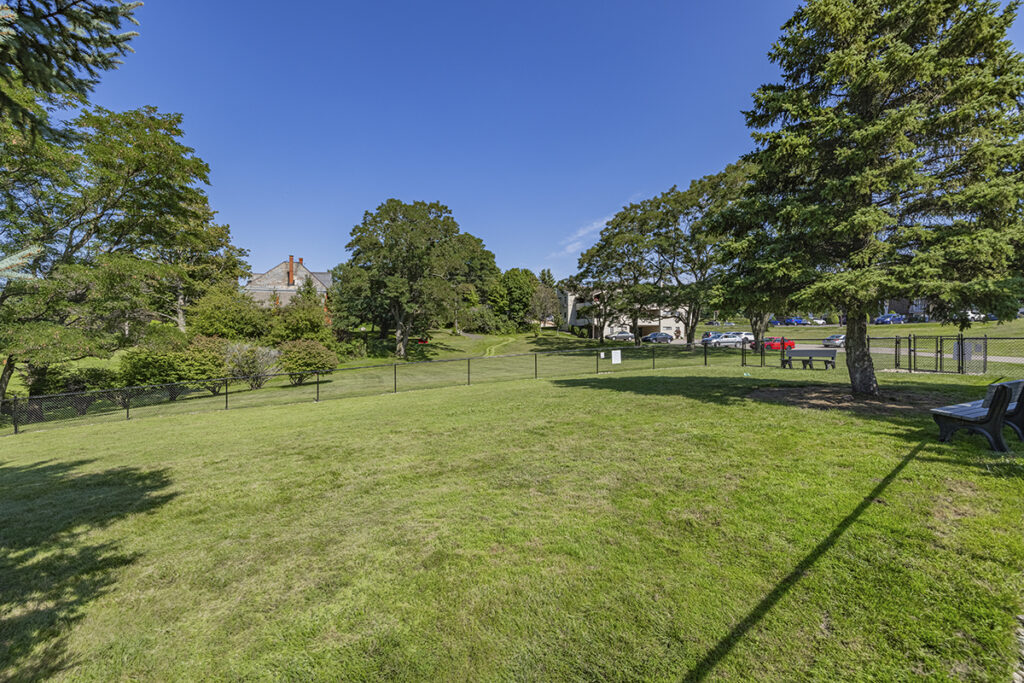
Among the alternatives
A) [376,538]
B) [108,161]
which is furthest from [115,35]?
[108,161]

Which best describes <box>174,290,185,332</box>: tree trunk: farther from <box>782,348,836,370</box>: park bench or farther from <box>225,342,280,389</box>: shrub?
<box>782,348,836,370</box>: park bench

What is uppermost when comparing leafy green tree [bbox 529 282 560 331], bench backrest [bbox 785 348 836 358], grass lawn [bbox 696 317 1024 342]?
leafy green tree [bbox 529 282 560 331]

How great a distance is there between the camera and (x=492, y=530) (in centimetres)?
405

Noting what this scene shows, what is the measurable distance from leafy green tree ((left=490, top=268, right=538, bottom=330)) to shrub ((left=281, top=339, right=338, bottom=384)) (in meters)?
44.9

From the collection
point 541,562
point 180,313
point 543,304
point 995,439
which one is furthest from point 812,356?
point 543,304

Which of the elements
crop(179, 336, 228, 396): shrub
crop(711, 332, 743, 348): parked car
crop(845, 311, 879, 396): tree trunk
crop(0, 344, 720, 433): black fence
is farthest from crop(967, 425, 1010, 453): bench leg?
crop(711, 332, 743, 348): parked car

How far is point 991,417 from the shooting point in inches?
197

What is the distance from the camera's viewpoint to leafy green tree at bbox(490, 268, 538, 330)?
6556 centimetres

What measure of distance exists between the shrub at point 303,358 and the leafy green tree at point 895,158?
20.1 meters

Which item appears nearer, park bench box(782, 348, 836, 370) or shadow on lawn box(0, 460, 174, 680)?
shadow on lawn box(0, 460, 174, 680)

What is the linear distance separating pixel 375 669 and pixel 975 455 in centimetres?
721

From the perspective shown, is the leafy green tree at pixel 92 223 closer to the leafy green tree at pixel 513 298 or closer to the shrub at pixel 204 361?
the shrub at pixel 204 361

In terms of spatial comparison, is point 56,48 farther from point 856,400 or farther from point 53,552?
point 856,400

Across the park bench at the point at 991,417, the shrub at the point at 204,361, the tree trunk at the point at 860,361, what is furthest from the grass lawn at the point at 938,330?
the shrub at the point at 204,361
